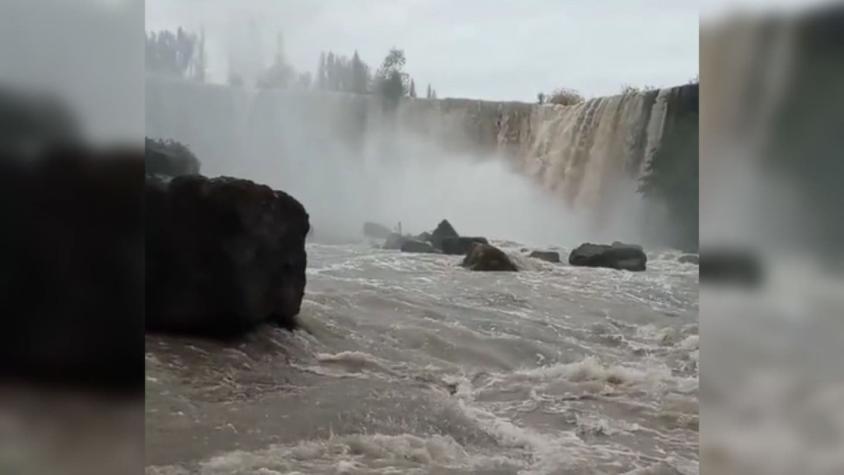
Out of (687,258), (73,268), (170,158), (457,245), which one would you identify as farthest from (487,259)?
(73,268)

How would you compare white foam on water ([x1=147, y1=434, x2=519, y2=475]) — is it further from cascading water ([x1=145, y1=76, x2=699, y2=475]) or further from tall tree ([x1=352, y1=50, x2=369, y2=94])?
tall tree ([x1=352, y1=50, x2=369, y2=94])

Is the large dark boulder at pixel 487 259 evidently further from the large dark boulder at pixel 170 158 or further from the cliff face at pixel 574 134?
the large dark boulder at pixel 170 158

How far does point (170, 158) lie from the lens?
1600 millimetres

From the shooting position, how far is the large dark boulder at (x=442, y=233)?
1640 mm

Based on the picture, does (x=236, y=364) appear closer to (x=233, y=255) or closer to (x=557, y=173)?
(x=233, y=255)

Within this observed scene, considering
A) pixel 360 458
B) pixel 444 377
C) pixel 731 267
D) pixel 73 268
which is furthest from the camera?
pixel 444 377

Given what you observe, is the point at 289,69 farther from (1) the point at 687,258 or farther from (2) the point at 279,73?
(1) the point at 687,258

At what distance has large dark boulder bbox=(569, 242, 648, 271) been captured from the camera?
1.65 metres

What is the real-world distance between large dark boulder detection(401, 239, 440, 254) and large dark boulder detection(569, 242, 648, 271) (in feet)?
1.05

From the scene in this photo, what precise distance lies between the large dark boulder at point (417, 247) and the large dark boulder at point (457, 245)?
0.8 inches

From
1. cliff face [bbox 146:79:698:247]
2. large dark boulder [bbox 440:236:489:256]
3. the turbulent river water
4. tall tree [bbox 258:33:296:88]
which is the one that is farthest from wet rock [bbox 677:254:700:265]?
tall tree [bbox 258:33:296:88]

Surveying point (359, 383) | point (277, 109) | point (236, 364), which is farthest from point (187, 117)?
point (359, 383)

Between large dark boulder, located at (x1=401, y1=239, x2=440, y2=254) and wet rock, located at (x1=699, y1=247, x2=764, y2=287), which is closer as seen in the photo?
wet rock, located at (x1=699, y1=247, x2=764, y2=287)

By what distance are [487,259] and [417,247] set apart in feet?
0.52
